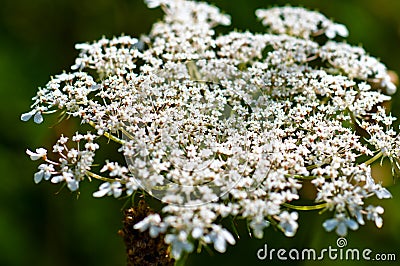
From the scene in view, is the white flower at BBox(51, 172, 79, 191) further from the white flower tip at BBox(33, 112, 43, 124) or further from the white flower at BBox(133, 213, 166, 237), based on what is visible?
the white flower tip at BBox(33, 112, 43, 124)

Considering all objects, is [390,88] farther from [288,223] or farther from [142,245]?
[142,245]

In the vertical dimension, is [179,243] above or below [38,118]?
below

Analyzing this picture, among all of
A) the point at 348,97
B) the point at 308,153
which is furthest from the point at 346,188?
the point at 348,97

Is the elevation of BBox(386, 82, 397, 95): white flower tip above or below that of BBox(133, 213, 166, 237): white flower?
above

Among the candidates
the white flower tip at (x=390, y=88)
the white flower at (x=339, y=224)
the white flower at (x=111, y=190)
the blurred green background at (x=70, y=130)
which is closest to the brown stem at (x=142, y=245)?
the white flower at (x=111, y=190)

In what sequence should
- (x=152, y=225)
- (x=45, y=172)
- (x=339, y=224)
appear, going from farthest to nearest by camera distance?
(x=45, y=172), (x=339, y=224), (x=152, y=225)

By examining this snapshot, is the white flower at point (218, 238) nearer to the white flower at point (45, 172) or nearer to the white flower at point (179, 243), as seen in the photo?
the white flower at point (179, 243)

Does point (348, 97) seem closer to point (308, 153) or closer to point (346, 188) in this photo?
point (308, 153)

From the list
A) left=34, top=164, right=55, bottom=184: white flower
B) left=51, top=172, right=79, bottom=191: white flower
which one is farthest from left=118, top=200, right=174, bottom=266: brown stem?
Answer: left=34, top=164, right=55, bottom=184: white flower

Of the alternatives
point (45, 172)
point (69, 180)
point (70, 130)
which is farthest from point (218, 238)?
point (70, 130)
